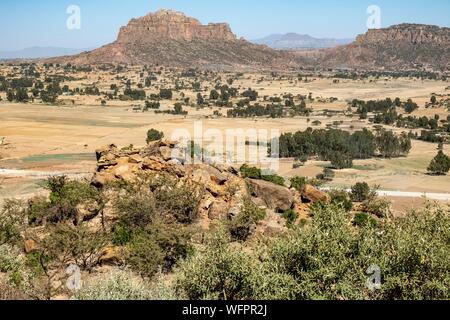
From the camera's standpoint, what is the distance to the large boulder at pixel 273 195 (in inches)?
1535

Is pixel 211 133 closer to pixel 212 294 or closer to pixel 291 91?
pixel 212 294

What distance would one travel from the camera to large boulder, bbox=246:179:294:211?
39.0m

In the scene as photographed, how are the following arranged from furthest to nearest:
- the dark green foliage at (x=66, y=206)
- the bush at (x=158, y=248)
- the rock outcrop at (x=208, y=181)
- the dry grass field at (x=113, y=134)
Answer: the dry grass field at (x=113, y=134) < the rock outcrop at (x=208, y=181) < the dark green foliage at (x=66, y=206) < the bush at (x=158, y=248)

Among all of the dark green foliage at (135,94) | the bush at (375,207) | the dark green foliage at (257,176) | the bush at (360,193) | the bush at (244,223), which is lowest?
the bush at (360,193)

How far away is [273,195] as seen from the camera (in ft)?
129

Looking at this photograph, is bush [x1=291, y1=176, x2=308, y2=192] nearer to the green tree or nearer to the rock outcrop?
the rock outcrop

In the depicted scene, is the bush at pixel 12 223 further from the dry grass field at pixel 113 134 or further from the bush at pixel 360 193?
the bush at pixel 360 193

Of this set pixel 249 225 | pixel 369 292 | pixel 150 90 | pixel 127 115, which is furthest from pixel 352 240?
pixel 150 90

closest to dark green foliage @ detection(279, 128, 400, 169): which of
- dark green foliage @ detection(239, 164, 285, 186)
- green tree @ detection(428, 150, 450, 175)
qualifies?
green tree @ detection(428, 150, 450, 175)

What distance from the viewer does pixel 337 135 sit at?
279 feet

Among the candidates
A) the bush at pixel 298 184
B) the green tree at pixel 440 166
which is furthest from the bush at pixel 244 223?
the green tree at pixel 440 166

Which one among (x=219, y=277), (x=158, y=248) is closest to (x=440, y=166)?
(x=158, y=248)

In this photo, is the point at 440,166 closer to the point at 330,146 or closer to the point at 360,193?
the point at 330,146

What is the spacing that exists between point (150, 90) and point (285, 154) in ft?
375
